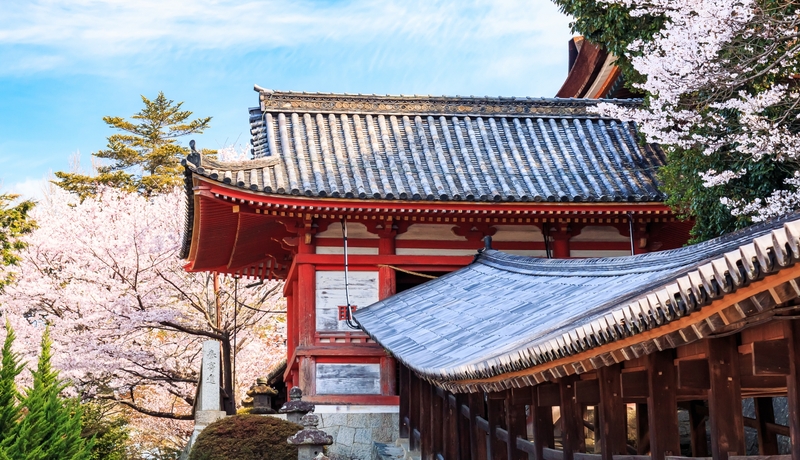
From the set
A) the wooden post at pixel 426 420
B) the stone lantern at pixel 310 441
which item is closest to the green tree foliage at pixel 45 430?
the stone lantern at pixel 310 441

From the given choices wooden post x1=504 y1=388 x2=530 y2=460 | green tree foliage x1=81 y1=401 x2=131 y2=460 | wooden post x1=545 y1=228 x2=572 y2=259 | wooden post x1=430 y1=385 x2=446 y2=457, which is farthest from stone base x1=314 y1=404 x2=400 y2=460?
wooden post x1=504 y1=388 x2=530 y2=460

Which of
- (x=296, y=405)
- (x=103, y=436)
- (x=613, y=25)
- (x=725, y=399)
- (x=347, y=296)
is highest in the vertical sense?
(x=613, y=25)

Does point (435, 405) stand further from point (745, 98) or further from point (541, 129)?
point (541, 129)

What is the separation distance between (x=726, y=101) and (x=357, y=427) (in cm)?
603

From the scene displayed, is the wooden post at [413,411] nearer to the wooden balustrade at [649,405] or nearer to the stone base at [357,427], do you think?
the stone base at [357,427]

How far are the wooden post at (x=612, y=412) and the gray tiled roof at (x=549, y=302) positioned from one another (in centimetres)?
38

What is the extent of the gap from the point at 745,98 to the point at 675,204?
7.31 ft

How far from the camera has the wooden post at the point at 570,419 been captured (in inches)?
200

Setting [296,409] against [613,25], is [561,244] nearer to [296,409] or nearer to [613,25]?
[613,25]

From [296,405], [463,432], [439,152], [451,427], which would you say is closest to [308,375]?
[296,405]

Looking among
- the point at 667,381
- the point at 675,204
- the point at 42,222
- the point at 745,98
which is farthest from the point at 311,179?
the point at 42,222

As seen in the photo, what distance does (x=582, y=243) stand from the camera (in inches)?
494

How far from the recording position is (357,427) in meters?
11.2

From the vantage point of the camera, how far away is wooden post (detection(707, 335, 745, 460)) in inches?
148
